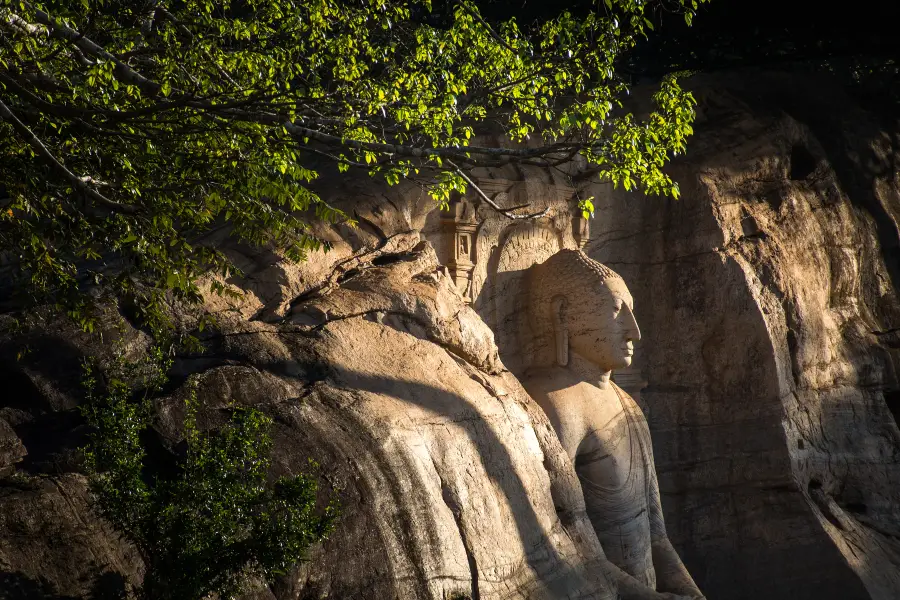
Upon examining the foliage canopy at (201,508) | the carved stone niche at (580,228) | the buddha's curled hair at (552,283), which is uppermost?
the carved stone niche at (580,228)

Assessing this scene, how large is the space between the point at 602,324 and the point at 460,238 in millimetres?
1537

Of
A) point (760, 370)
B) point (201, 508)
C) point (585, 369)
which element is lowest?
point (201, 508)

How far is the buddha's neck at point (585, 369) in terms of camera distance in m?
10.6

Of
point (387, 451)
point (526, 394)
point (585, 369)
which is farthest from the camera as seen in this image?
point (585, 369)

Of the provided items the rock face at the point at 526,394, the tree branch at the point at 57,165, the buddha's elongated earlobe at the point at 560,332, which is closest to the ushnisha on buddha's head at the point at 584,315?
the buddha's elongated earlobe at the point at 560,332

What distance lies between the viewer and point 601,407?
34.3ft

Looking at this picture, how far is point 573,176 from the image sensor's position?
11578 mm

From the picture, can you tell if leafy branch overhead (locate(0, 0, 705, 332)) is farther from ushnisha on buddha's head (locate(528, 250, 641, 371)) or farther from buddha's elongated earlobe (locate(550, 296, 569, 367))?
buddha's elongated earlobe (locate(550, 296, 569, 367))

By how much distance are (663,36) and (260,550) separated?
431 inches

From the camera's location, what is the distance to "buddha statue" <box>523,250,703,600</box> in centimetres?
1014

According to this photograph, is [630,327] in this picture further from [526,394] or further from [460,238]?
[460,238]

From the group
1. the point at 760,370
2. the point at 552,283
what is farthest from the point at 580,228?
the point at 760,370

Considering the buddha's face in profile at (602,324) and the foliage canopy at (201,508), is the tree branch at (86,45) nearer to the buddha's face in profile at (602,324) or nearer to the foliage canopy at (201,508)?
the foliage canopy at (201,508)

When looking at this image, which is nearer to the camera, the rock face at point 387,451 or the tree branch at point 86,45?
the tree branch at point 86,45
